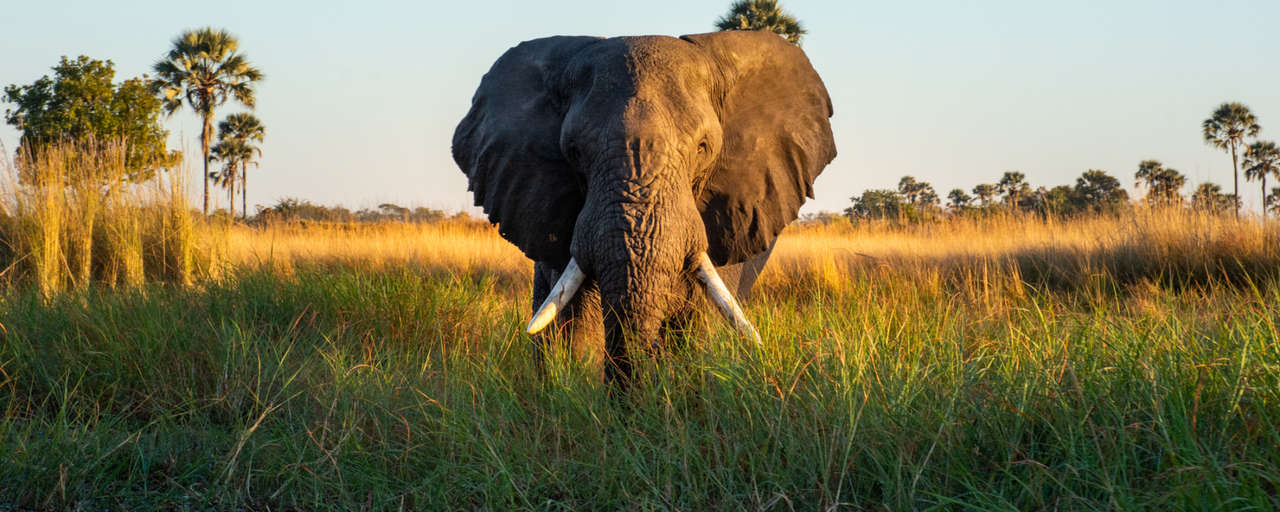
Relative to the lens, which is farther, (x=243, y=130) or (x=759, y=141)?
(x=243, y=130)

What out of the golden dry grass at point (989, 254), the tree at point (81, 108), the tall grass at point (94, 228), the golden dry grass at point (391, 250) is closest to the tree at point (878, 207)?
the golden dry grass at point (989, 254)

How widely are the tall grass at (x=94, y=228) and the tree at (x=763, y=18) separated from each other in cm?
1760

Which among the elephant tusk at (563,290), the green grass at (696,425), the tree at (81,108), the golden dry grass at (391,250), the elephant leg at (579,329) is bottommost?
the green grass at (696,425)

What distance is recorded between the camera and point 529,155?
4004 millimetres

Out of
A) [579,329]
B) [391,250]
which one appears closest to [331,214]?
[391,250]

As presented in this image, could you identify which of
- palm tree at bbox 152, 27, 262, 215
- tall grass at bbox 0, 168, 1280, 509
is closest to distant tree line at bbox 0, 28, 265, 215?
palm tree at bbox 152, 27, 262, 215

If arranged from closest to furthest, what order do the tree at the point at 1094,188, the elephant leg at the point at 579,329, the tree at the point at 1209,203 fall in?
the elephant leg at the point at 579,329 → the tree at the point at 1209,203 → the tree at the point at 1094,188

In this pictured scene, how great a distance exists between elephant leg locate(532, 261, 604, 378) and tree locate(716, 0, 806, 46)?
2125cm

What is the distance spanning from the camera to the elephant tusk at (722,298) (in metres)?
3.69

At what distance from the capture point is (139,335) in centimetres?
456

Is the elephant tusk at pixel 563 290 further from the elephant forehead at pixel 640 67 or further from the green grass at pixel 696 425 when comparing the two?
the elephant forehead at pixel 640 67

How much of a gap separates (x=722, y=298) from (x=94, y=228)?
25.5ft

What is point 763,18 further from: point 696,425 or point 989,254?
point 696,425

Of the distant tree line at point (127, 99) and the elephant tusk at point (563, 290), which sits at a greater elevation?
the distant tree line at point (127, 99)
